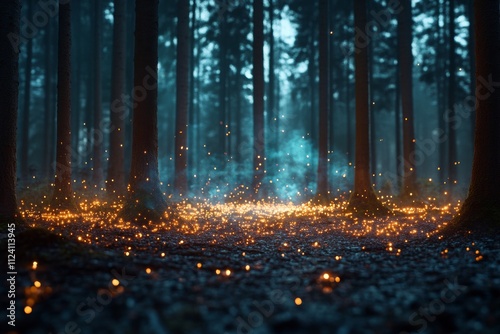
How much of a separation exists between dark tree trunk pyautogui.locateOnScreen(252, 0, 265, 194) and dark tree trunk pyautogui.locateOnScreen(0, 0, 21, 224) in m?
13.4

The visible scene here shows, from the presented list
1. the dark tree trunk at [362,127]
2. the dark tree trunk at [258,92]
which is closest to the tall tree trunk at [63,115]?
the dark tree trunk at [258,92]

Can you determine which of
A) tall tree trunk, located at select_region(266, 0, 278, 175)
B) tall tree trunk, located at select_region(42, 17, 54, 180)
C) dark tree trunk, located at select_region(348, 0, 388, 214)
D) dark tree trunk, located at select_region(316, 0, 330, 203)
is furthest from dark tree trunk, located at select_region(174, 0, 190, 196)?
tall tree trunk, located at select_region(42, 17, 54, 180)

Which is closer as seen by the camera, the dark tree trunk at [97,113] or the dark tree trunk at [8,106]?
the dark tree trunk at [8,106]

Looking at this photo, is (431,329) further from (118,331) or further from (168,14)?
(168,14)

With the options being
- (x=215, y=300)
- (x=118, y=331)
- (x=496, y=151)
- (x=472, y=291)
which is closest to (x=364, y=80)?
(x=496, y=151)

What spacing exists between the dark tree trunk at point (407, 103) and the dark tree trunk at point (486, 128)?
10.7m

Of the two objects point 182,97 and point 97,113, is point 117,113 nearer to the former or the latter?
point 182,97

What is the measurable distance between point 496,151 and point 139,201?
9105 millimetres

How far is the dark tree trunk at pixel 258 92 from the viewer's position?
69.8 feet

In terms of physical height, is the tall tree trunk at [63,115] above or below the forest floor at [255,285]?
above

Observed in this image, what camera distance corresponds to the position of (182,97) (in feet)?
63.2

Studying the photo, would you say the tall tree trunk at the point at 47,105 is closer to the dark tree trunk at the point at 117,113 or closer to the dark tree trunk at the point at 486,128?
the dark tree trunk at the point at 117,113

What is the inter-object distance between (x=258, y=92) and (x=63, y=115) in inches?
423

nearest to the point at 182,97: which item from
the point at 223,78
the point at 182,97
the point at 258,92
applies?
the point at 182,97
